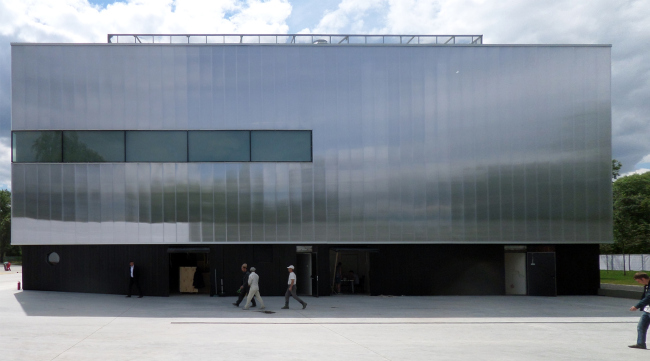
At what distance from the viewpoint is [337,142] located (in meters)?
23.2

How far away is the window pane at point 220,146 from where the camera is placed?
75.1ft

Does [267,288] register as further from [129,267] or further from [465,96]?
[465,96]

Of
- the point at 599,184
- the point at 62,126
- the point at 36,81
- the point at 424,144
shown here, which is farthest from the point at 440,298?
the point at 36,81

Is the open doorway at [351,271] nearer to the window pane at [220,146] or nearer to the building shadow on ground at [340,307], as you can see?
→ the building shadow on ground at [340,307]

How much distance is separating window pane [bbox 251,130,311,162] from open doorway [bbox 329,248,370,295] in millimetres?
4593

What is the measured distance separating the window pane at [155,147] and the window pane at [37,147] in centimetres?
302

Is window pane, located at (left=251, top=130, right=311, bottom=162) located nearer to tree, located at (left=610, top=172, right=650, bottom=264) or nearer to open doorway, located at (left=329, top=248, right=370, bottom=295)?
open doorway, located at (left=329, top=248, right=370, bottom=295)

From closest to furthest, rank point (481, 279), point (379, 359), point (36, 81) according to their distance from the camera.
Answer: point (379, 359)
point (36, 81)
point (481, 279)

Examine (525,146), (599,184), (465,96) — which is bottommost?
(599,184)

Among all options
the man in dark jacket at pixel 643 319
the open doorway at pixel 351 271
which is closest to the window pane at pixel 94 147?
the open doorway at pixel 351 271

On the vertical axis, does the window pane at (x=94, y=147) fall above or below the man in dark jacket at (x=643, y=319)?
above

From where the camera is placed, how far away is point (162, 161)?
22797 mm

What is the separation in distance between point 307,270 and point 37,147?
41.9 ft

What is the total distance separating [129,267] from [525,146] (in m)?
18.4
